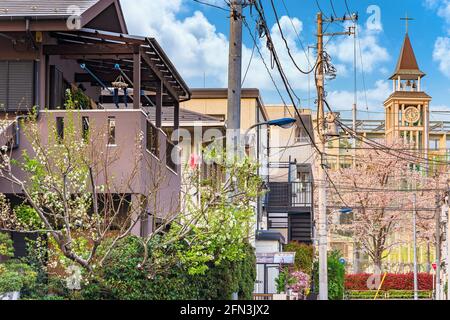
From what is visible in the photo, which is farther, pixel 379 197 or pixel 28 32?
pixel 379 197

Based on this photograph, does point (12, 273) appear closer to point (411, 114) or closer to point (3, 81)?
point (3, 81)

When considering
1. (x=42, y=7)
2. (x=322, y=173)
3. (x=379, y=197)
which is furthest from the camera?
(x=379, y=197)

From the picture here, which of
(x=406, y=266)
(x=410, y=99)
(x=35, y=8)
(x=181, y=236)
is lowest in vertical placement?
(x=406, y=266)

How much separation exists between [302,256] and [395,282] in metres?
24.4

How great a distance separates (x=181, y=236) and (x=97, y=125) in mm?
3811

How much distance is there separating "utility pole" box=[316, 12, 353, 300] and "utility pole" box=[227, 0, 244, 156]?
50.8 ft

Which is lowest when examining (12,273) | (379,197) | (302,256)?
(302,256)

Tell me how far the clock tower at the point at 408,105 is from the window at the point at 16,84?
3034 inches

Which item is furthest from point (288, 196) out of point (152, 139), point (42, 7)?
point (42, 7)

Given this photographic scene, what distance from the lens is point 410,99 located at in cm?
9538

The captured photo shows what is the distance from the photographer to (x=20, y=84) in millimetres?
19234

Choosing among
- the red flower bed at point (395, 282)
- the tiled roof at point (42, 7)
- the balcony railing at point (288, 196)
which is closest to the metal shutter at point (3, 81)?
the tiled roof at point (42, 7)

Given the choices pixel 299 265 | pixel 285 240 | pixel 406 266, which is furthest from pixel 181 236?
pixel 406 266

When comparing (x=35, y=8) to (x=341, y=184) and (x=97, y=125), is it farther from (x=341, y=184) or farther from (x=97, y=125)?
(x=341, y=184)
